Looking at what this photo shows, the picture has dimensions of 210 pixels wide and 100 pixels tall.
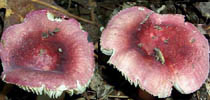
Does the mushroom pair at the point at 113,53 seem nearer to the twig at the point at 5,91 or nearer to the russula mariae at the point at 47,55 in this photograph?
the russula mariae at the point at 47,55

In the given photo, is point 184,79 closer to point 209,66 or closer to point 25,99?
point 209,66

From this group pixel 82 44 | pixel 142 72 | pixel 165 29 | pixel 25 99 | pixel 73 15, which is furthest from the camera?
pixel 73 15

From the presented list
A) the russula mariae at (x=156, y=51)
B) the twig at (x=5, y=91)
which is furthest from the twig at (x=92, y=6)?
the twig at (x=5, y=91)

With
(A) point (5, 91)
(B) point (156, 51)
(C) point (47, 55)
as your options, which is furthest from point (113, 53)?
(A) point (5, 91)

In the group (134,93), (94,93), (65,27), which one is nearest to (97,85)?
(94,93)

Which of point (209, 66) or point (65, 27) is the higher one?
point (65, 27)

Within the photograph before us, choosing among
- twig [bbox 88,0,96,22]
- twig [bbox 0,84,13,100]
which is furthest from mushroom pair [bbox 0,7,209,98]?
twig [bbox 88,0,96,22]

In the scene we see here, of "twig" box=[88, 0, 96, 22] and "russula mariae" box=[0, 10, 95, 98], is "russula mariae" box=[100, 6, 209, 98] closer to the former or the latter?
"russula mariae" box=[0, 10, 95, 98]

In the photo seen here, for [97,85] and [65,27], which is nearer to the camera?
[65,27]
